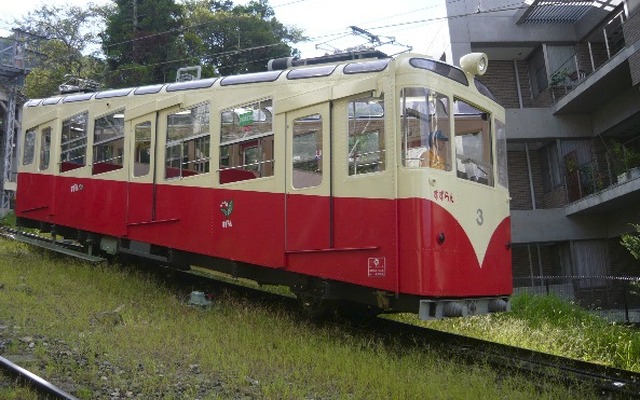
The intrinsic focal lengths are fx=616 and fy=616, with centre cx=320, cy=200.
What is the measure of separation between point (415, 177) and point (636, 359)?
380 centimetres

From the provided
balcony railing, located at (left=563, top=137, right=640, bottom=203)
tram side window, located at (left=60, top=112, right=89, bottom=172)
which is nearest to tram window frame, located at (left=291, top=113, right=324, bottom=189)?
tram side window, located at (left=60, top=112, right=89, bottom=172)

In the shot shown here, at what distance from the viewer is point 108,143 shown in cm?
1132

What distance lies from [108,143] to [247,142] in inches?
152

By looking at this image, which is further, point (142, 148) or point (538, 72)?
point (538, 72)

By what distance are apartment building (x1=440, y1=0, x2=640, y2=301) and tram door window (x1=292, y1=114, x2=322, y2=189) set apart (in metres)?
10.9

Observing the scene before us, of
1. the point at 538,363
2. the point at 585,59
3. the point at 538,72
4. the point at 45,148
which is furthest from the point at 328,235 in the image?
the point at 585,59

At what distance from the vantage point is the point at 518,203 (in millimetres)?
19703

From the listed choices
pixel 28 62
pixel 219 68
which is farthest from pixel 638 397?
pixel 219 68

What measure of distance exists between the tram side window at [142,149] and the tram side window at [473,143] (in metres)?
5.33

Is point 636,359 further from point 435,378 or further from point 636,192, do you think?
point 636,192

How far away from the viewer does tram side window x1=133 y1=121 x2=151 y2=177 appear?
34.1ft

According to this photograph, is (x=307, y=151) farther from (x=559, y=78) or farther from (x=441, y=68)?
(x=559, y=78)

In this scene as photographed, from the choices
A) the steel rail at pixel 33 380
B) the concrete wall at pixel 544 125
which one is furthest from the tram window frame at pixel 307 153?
the concrete wall at pixel 544 125

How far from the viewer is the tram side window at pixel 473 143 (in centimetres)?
761
